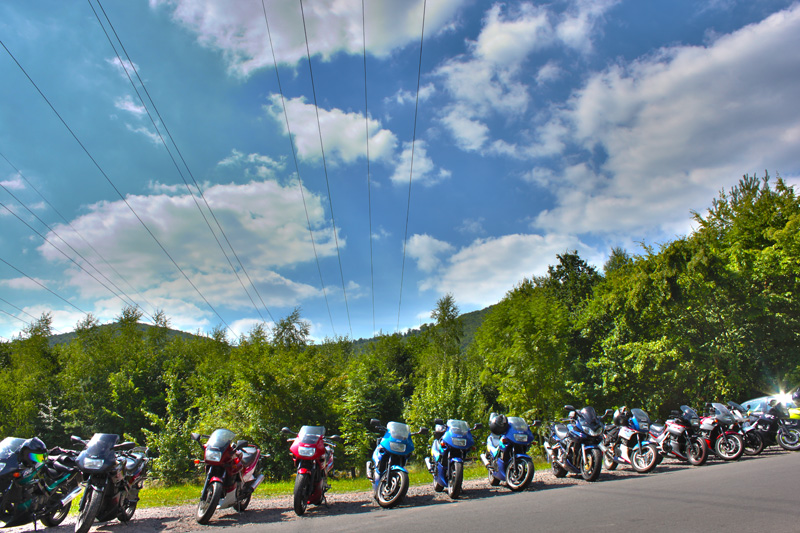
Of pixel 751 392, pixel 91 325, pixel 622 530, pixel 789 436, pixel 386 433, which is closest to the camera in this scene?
pixel 622 530

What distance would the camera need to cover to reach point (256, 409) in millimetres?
18375

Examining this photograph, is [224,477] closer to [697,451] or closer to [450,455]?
[450,455]

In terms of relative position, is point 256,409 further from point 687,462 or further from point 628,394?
point 628,394

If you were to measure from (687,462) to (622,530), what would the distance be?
9012mm

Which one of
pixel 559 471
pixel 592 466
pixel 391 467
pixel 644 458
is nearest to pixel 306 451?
pixel 391 467

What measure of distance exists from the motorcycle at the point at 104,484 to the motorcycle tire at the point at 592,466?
9.13 m

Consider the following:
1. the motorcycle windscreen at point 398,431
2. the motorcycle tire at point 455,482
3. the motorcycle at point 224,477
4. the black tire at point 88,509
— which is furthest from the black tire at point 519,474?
the black tire at point 88,509

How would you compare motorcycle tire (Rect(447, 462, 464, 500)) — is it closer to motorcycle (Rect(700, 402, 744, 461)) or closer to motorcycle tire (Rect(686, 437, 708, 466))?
motorcycle tire (Rect(686, 437, 708, 466))

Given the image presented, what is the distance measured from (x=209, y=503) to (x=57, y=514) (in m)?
2.59

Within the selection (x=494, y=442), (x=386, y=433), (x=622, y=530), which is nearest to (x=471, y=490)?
(x=494, y=442)

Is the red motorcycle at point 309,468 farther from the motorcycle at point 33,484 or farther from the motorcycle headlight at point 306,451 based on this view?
the motorcycle at point 33,484

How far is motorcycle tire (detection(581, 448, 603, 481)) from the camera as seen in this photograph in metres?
9.38

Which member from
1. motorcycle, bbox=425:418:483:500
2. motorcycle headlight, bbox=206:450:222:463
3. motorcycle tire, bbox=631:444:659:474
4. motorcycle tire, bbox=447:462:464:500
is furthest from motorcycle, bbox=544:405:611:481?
motorcycle headlight, bbox=206:450:222:463

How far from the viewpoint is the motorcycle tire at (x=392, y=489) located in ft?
24.2
